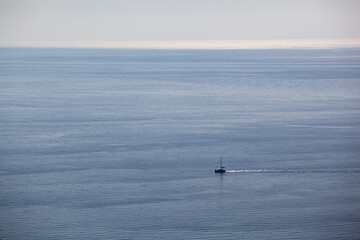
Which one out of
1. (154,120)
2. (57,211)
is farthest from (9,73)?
(57,211)

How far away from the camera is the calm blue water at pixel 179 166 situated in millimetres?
39406

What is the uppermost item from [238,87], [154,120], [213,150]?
[238,87]

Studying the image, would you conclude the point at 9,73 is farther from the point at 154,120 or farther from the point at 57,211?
the point at 57,211

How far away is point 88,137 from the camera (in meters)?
59.5

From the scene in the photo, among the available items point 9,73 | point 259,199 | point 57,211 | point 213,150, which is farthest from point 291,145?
point 9,73

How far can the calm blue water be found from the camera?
39406 millimetres

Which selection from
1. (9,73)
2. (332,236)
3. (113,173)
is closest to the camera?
(332,236)

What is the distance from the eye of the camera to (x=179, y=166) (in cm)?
5000

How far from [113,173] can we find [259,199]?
11668 millimetres

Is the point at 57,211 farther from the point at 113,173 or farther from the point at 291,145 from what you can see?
the point at 291,145

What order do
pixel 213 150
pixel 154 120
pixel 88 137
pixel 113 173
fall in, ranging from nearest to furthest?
pixel 113 173 < pixel 213 150 < pixel 88 137 < pixel 154 120

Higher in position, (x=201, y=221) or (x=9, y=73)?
(x=9, y=73)

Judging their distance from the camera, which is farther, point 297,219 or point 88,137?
point 88,137

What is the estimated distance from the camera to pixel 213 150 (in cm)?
5456
